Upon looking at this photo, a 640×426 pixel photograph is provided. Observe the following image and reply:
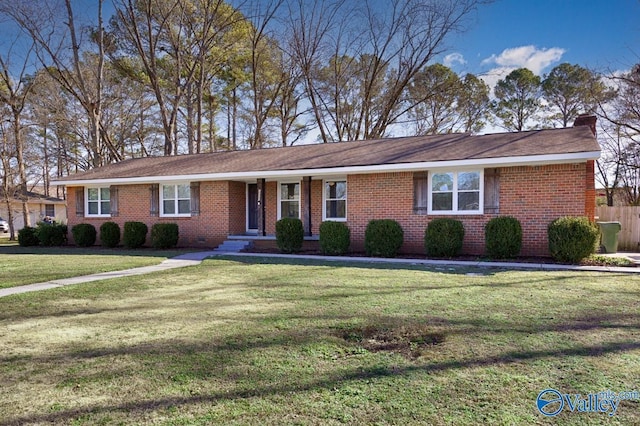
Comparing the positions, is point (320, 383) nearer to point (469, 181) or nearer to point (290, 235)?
point (290, 235)

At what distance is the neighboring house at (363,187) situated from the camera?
1025 cm

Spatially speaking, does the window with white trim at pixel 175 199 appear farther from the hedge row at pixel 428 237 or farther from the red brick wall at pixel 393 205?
the hedge row at pixel 428 237

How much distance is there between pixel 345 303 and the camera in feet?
16.9

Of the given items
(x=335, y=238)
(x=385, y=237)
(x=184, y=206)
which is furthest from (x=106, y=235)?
(x=385, y=237)

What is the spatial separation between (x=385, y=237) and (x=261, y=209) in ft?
16.8

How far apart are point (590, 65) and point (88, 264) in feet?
69.4

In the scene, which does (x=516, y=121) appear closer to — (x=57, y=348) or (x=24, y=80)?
(x=57, y=348)

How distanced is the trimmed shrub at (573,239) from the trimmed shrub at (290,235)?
22.1 feet

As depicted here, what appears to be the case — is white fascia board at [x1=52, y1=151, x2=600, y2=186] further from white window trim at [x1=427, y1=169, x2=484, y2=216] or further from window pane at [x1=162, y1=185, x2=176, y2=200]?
window pane at [x1=162, y1=185, x2=176, y2=200]

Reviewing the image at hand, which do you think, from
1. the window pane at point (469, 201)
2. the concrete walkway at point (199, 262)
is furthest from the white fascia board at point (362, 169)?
the concrete walkway at point (199, 262)

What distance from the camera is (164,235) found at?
13.3 m

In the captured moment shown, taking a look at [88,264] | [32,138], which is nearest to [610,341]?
[88,264]

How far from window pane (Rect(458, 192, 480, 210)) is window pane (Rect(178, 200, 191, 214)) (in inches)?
368

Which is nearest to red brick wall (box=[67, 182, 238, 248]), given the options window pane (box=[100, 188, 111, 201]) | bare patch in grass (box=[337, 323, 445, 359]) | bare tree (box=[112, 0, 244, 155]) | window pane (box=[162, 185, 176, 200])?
window pane (box=[162, 185, 176, 200])
